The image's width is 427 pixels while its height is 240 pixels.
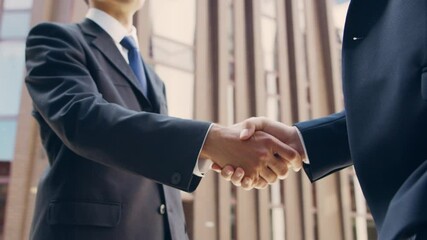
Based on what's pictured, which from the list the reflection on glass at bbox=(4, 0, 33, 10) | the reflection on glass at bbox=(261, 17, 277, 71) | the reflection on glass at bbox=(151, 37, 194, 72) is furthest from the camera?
the reflection on glass at bbox=(261, 17, 277, 71)

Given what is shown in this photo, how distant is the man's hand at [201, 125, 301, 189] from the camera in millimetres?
896

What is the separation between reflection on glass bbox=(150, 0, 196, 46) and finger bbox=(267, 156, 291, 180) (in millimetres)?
2803

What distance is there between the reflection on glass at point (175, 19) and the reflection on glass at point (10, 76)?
1.22 meters

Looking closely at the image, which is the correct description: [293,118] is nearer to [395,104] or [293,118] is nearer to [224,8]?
[224,8]

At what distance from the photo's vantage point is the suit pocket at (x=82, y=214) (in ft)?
2.66

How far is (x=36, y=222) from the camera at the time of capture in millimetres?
869

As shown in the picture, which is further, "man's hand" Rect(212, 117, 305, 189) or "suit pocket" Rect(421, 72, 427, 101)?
"man's hand" Rect(212, 117, 305, 189)

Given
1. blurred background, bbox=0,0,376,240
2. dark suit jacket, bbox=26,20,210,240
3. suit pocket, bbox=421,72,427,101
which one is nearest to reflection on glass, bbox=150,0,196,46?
blurred background, bbox=0,0,376,240

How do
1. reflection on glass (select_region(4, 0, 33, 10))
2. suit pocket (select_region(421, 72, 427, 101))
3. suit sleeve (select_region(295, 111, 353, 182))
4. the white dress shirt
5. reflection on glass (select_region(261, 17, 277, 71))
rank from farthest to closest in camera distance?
1. reflection on glass (select_region(261, 17, 277, 71))
2. reflection on glass (select_region(4, 0, 33, 10))
3. the white dress shirt
4. suit sleeve (select_region(295, 111, 353, 182))
5. suit pocket (select_region(421, 72, 427, 101))

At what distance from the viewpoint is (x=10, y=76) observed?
2.71 meters

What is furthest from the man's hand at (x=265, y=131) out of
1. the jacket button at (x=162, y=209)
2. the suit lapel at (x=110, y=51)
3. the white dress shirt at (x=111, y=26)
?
the white dress shirt at (x=111, y=26)

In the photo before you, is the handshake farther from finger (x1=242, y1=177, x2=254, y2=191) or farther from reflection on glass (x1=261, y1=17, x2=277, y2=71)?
reflection on glass (x1=261, y1=17, x2=277, y2=71)

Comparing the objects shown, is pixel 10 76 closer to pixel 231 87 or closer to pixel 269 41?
pixel 231 87

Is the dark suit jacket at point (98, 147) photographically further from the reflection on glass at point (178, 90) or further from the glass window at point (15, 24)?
the reflection on glass at point (178, 90)
